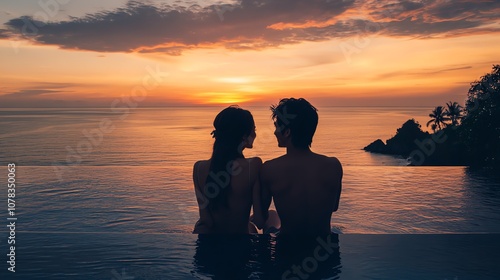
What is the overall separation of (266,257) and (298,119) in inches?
47.1

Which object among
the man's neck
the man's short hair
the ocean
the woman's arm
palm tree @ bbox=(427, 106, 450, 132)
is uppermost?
palm tree @ bbox=(427, 106, 450, 132)

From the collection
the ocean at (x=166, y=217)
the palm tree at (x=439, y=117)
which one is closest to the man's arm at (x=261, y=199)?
the ocean at (x=166, y=217)

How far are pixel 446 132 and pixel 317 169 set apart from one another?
65811 mm

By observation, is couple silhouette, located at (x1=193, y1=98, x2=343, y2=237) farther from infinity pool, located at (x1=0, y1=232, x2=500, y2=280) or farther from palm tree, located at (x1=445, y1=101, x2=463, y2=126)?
palm tree, located at (x1=445, y1=101, x2=463, y2=126)

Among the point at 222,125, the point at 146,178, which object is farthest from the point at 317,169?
the point at 146,178

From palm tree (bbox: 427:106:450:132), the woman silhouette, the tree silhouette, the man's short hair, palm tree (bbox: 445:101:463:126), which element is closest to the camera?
the man's short hair

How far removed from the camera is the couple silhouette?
11.5ft

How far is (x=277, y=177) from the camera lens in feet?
11.8

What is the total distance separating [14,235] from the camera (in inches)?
163

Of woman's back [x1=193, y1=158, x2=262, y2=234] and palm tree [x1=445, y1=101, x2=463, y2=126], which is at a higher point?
palm tree [x1=445, y1=101, x2=463, y2=126]

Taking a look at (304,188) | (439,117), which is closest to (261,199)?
(304,188)

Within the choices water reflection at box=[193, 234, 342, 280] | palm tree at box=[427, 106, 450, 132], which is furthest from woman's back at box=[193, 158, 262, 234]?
palm tree at box=[427, 106, 450, 132]

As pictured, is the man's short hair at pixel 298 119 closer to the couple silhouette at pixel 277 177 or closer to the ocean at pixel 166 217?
the couple silhouette at pixel 277 177

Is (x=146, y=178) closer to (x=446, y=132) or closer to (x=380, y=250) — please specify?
(x=380, y=250)
